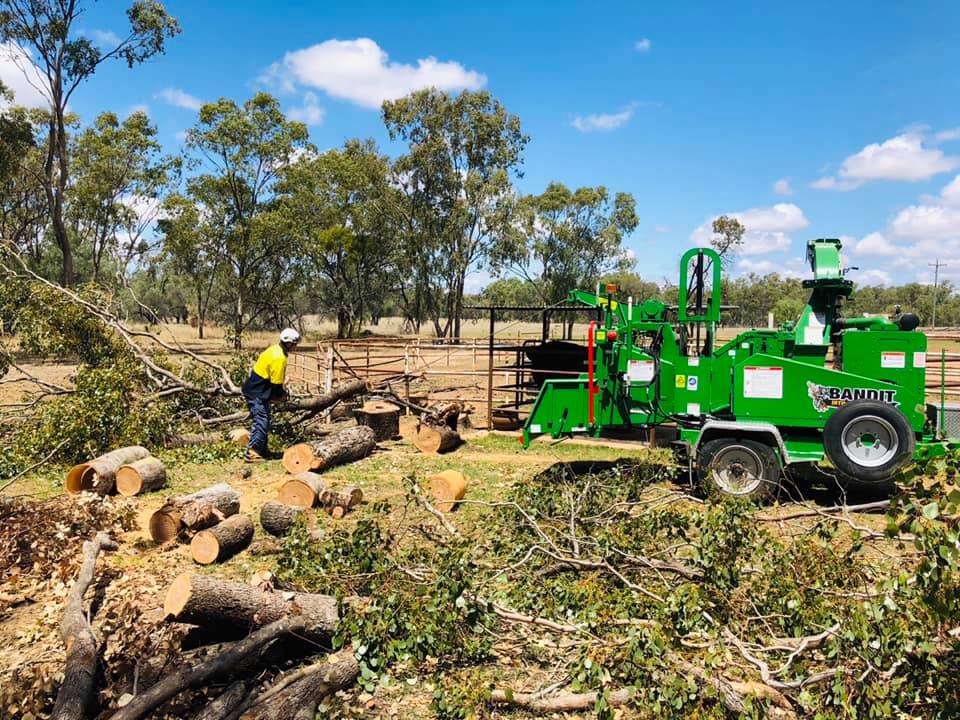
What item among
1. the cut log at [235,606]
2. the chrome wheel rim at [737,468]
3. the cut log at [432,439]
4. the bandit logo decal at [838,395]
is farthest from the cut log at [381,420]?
the cut log at [235,606]

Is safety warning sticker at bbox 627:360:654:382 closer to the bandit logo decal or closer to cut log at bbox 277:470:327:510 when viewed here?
the bandit logo decal

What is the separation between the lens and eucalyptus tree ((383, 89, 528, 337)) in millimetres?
36594

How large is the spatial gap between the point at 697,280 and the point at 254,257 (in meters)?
31.0

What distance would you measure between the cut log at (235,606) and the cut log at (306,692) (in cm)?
36

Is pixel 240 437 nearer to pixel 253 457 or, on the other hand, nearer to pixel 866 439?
pixel 253 457

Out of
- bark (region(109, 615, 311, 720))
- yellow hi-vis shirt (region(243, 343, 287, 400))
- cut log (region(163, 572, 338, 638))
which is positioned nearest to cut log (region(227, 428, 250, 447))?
yellow hi-vis shirt (region(243, 343, 287, 400))

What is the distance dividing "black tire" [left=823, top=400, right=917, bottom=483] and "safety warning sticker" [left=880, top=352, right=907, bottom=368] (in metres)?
0.61

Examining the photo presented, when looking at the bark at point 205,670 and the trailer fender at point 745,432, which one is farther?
the trailer fender at point 745,432

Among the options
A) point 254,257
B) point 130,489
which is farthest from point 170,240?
point 130,489

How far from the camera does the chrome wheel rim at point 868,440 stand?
7332 mm

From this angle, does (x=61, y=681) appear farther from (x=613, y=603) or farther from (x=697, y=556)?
(x=697, y=556)

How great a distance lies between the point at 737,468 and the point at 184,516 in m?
5.92

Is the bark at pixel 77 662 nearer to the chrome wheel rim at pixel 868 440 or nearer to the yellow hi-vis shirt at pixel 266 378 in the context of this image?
the yellow hi-vis shirt at pixel 266 378

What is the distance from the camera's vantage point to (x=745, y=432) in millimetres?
7934
